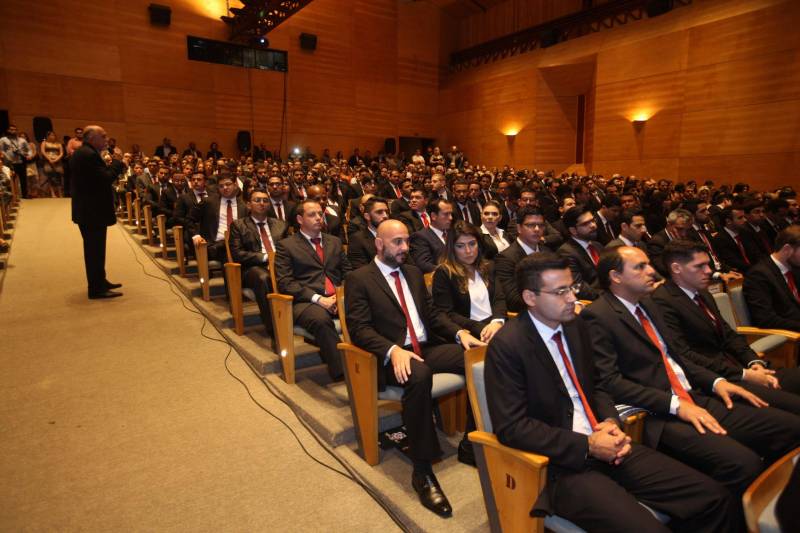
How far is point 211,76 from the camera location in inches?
477

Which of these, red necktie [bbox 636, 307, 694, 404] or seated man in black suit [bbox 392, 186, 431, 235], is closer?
red necktie [bbox 636, 307, 694, 404]

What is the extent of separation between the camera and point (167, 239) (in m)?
5.85

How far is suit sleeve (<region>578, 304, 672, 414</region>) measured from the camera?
1.84m

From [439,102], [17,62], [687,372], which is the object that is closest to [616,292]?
[687,372]

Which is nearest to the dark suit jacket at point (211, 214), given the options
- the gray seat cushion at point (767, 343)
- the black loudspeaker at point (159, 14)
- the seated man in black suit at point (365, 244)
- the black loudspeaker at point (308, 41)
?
the seated man in black suit at point (365, 244)

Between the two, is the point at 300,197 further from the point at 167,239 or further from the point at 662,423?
the point at 662,423

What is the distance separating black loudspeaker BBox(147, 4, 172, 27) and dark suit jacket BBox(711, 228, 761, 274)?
12281mm

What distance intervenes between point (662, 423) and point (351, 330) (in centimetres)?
139

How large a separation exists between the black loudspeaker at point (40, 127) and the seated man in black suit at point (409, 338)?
421 inches

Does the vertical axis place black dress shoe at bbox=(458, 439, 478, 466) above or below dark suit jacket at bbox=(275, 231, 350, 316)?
below

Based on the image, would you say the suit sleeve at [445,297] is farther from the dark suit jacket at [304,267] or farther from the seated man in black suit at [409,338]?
the dark suit jacket at [304,267]

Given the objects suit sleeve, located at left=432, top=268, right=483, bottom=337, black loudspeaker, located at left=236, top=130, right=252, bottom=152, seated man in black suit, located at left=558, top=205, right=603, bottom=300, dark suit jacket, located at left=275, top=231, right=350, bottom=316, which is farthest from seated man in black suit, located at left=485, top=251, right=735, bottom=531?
black loudspeaker, located at left=236, top=130, right=252, bottom=152

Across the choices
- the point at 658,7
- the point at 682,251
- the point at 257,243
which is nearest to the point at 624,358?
the point at 682,251

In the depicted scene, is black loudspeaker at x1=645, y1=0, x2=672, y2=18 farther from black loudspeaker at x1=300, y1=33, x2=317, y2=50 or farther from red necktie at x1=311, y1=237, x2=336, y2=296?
red necktie at x1=311, y1=237, x2=336, y2=296
